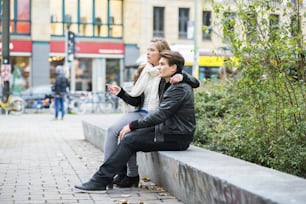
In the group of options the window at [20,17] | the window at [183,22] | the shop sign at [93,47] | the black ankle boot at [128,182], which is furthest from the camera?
the window at [183,22]

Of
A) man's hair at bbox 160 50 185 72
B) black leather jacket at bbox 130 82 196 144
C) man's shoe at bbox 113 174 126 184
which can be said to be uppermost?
man's hair at bbox 160 50 185 72

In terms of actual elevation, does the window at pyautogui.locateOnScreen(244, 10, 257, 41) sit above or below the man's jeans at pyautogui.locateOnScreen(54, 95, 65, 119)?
above

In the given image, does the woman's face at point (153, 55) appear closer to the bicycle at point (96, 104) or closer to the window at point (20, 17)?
the bicycle at point (96, 104)

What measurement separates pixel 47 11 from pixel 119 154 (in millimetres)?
34141

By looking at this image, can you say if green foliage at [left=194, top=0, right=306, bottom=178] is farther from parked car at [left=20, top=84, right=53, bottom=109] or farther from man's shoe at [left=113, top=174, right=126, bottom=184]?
parked car at [left=20, top=84, right=53, bottom=109]

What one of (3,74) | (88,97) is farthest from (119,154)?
(88,97)

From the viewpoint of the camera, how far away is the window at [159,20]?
41531 millimetres

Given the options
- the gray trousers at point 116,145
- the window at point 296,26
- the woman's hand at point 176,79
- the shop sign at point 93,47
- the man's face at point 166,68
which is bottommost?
the gray trousers at point 116,145

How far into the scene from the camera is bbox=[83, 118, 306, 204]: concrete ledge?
3.78 m

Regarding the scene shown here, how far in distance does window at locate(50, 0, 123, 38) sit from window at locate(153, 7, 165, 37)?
7.91ft

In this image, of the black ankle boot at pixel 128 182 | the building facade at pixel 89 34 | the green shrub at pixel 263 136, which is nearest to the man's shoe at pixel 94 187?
the black ankle boot at pixel 128 182

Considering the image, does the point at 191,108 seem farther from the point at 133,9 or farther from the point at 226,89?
the point at 133,9

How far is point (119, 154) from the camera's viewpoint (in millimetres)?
5883

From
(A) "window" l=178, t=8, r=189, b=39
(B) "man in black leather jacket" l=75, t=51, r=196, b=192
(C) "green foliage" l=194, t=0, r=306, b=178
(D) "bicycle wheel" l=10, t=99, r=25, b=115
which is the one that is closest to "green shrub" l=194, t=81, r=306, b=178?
(C) "green foliage" l=194, t=0, r=306, b=178
